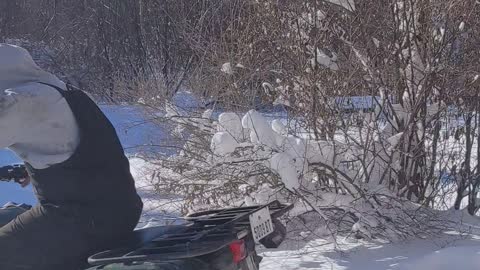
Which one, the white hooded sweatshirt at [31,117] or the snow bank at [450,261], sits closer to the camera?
the white hooded sweatshirt at [31,117]

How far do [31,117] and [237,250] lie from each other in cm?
101

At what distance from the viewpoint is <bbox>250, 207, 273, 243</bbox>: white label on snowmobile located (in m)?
3.22

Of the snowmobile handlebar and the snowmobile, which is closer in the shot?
the snowmobile

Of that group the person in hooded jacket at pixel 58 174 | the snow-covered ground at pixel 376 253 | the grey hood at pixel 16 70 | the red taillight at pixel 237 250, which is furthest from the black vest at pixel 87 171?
the snow-covered ground at pixel 376 253

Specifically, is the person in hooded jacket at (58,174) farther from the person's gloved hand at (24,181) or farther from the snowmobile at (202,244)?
the person's gloved hand at (24,181)

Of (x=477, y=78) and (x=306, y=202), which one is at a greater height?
(x=477, y=78)

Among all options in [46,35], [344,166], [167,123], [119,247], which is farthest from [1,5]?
[119,247]

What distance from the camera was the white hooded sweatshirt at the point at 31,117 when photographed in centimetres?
289

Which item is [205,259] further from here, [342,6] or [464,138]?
[464,138]

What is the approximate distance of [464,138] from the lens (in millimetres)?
6289

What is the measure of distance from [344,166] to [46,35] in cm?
2260

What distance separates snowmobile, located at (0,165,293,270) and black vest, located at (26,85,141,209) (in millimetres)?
243

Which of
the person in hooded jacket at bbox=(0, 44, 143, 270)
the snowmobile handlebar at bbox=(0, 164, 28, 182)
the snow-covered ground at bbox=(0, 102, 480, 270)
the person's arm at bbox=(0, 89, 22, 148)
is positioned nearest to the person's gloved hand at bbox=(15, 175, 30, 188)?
the snowmobile handlebar at bbox=(0, 164, 28, 182)

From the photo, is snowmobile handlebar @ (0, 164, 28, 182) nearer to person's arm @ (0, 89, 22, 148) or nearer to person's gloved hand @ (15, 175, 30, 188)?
person's gloved hand @ (15, 175, 30, 188)
